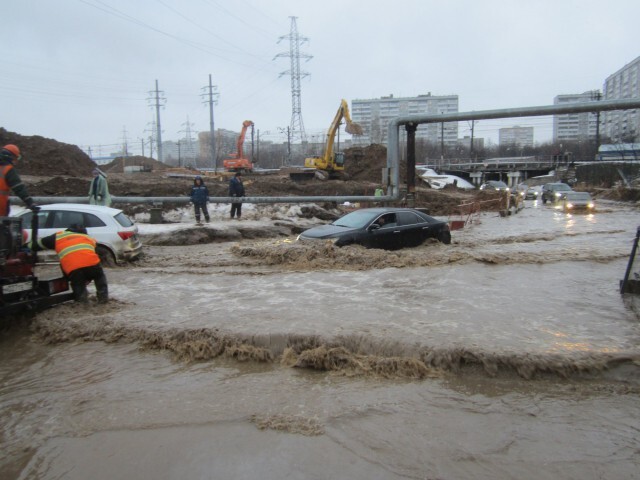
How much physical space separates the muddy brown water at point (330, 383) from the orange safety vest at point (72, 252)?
0.61 meters

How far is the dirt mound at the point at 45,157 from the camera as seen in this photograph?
99.3 ft

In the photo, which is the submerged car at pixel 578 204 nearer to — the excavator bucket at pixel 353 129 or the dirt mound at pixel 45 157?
the excavator bucket at pixel 353 129

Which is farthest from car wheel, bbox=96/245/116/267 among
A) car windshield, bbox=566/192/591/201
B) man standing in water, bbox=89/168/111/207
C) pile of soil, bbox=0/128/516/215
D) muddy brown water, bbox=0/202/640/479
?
car windshield, bbox=566/192/591/201

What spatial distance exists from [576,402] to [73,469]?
13.5 feet

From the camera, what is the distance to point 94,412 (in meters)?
4.13

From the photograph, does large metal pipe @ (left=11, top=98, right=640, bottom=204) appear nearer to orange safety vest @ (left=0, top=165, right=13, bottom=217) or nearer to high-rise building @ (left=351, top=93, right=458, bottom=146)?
orange safety vest @ (left=0, top=165, right=13, bottom=217)

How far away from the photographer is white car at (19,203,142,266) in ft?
32.3

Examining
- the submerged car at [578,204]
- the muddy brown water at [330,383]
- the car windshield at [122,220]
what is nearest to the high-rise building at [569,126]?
the submerged car at [578,204]

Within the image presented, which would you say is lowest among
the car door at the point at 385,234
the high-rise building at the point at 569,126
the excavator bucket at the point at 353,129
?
the car door at the point at 385,234

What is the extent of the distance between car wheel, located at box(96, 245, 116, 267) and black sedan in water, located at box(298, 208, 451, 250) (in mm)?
4174

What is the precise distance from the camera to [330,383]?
460 centimetres

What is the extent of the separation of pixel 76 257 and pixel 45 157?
29.7 meters

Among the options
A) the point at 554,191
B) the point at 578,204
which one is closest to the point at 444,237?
the point at 578,204

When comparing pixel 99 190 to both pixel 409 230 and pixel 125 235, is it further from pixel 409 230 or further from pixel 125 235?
pixel 409 230
